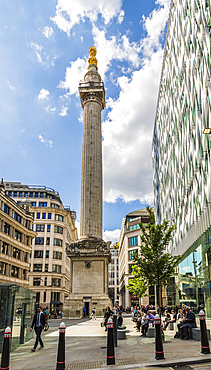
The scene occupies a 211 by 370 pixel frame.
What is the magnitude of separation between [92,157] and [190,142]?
21.4m

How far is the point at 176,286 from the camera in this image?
39500 millimetres

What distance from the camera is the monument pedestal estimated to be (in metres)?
38.5

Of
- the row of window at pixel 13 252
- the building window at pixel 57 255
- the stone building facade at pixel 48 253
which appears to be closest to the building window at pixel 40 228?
the stone building facade at pixel 48 253

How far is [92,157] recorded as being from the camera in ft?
155

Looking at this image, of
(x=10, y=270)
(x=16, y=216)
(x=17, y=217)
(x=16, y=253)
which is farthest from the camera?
(x=17, y=217)

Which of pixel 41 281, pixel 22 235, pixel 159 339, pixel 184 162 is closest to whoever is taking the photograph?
pixel 159 339

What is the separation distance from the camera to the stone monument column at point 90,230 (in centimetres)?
→ 3888

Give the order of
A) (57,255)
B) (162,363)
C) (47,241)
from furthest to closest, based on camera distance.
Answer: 1. (47,241)
2. (57,255)
3. (162,363)

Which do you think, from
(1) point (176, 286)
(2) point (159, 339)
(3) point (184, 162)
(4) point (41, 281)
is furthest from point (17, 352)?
(4) point (41, 281)

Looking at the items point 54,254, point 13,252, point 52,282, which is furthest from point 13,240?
point 54,254

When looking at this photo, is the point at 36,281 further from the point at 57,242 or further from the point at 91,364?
the point at 91,364

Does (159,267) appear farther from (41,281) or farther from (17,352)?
(41,281)

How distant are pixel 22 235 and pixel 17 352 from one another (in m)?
39.1

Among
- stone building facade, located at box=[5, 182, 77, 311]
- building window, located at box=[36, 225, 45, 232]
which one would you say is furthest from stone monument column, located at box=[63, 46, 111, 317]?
building window, located at box=[36, 225, 45, 232]
